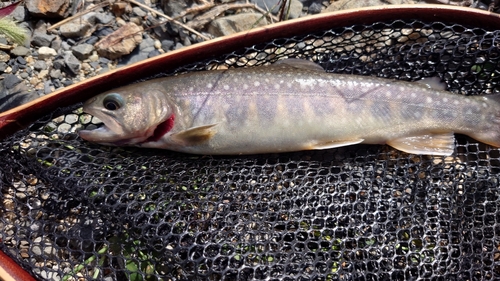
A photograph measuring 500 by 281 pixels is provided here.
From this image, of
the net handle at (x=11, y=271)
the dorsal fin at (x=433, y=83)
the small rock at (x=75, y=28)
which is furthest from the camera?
the small rock at (x=75, y=28)

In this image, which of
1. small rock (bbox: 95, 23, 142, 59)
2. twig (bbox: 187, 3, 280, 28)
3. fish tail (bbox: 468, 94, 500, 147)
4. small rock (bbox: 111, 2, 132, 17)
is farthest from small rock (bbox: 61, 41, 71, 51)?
fish tail (bbox: 468, 94, 500, 147)

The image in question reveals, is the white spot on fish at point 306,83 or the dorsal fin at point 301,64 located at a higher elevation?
the dorsal fin at point 301,64

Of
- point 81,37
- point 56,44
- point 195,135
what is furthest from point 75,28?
point 195,135

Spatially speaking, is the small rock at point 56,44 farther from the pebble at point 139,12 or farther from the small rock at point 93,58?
the pebble at point 139,12

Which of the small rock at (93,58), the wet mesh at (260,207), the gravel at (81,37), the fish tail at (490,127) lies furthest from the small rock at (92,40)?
the fish tail at (490,127)

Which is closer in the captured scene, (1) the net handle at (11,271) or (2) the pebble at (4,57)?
(1) the net handle at (11,271)

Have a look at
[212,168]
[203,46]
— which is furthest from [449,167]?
[203,46]

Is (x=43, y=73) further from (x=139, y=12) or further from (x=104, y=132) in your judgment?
(x=104, y=132)
